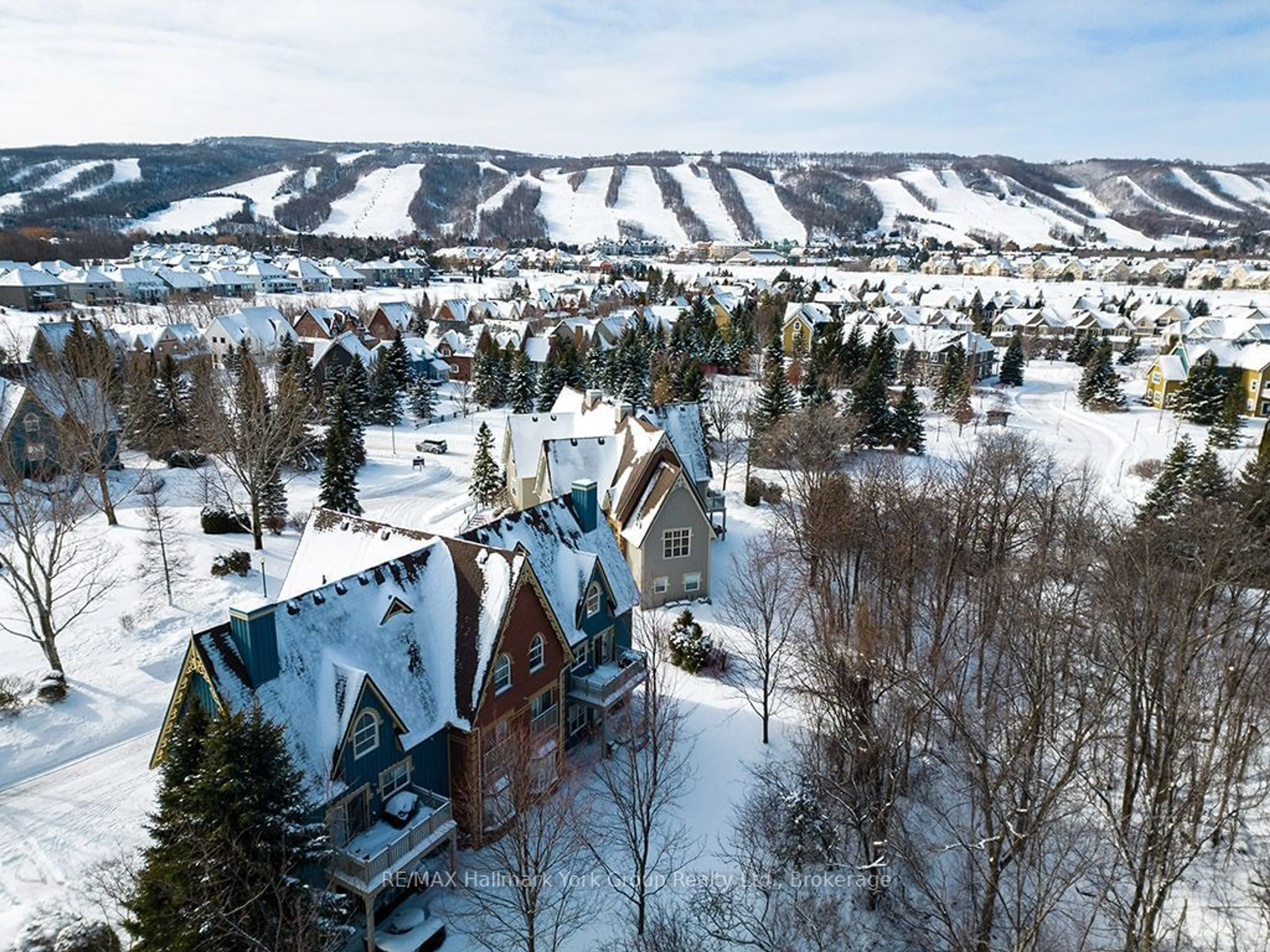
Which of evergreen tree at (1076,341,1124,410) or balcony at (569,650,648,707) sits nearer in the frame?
balcony at (569,650,648,707)

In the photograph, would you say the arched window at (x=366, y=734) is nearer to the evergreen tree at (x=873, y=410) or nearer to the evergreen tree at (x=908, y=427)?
the evergreen tree at (x=873, y=410)

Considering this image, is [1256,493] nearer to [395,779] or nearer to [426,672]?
[426,672]

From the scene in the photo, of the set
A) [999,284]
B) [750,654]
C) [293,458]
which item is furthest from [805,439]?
[999,284]

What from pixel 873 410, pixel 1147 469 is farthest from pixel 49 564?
pixel 1147 469

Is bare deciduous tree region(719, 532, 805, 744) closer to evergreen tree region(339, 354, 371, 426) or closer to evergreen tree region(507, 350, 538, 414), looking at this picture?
evergreen tree region(339, 354, 371, 426)

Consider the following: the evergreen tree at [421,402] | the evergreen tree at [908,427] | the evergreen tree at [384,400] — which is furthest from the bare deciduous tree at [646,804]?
the evergreen tree at [421,402]

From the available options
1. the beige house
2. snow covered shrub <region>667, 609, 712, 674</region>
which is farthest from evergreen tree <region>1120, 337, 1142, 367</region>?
snow covered shrub <region>667, 609, 712, 674</region>
